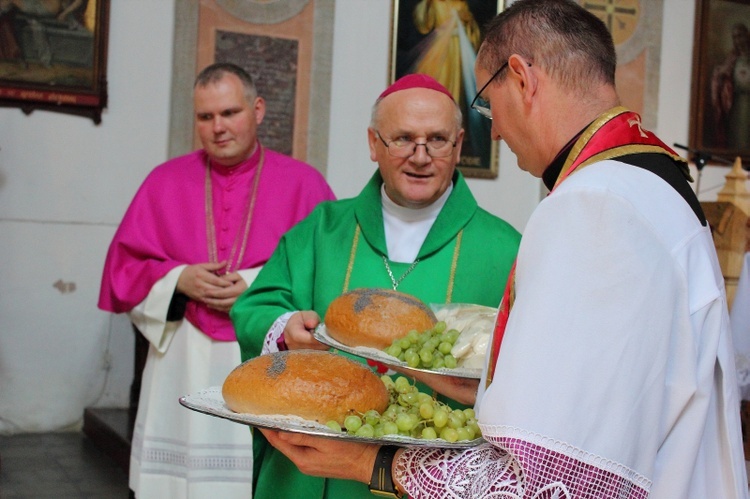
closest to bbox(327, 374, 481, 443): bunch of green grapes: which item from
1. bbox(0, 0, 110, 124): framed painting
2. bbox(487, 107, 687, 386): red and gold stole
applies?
bbox(487, 107, 687, 386): red and gold stole

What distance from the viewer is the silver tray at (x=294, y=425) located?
5.56 feet

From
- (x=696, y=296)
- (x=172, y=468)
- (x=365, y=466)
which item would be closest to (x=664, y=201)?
(x=696, y=296)

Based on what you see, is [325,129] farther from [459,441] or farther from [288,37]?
[459,441]

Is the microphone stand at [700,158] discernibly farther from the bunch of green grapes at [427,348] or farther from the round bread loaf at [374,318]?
the bunch of green grapes at [427,348]

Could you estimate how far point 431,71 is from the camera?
7.64m

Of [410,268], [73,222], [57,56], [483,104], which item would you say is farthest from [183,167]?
[483,104]

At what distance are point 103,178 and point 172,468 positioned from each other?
10.0ft

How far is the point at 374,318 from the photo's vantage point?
247 cm

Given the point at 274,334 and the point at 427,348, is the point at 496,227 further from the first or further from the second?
the point at 427,348

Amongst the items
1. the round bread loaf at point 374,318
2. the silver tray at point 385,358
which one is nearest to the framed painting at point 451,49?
the round bread loaf at point 374,318

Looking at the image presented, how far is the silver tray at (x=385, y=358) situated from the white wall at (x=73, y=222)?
4396 millimetres

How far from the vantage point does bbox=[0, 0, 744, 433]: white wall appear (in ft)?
20.9

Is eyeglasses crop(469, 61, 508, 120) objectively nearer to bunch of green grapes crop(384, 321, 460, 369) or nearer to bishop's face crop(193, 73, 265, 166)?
bunch of green grapes crop(384, 321, 460, 369)

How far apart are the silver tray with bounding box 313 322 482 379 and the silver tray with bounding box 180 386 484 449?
1.15ft
